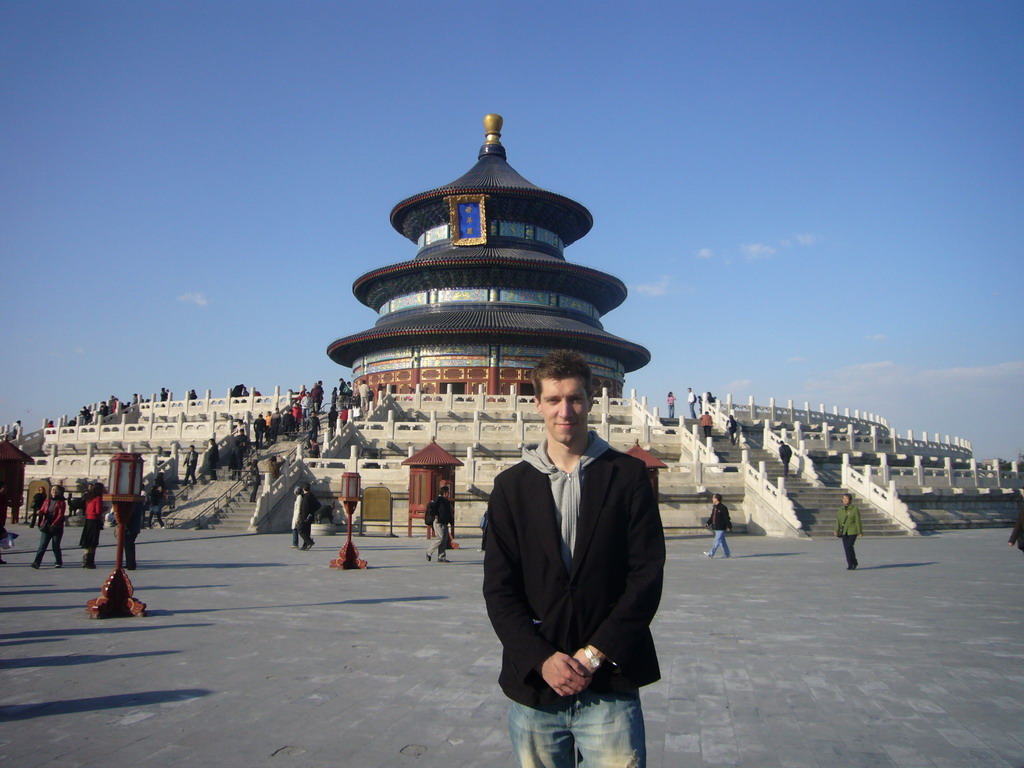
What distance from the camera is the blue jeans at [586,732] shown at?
2766 millimetres

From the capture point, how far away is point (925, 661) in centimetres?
668

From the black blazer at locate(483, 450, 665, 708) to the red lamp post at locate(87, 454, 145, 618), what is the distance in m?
7.02

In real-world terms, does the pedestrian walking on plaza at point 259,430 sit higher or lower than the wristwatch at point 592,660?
higher

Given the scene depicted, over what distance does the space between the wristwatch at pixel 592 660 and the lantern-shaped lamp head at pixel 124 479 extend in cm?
776

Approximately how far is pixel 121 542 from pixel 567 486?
753 cm

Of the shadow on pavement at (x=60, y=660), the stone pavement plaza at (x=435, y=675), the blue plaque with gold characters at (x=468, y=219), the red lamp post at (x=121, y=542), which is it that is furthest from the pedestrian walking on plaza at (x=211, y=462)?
the blue plaque with gold characters at (x=468, y=219)

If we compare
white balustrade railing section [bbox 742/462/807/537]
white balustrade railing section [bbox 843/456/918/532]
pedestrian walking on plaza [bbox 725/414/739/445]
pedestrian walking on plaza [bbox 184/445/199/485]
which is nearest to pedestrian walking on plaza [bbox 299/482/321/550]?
pedestrian walking on plaza [bbox 184/445/199/485]

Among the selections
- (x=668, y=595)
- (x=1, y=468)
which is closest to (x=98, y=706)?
(x=668, y=595)

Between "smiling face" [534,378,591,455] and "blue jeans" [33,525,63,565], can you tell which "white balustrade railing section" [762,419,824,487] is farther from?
"smiling face" [534,378,591,455]

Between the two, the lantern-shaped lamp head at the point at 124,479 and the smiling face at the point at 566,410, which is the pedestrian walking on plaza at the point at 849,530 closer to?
the lantern-shaped lamp head at the point at 124,479

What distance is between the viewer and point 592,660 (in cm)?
272

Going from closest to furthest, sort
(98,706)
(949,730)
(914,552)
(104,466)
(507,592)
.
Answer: (507,592) < (949,730) < (98,706) < (914,552) < (104,466)

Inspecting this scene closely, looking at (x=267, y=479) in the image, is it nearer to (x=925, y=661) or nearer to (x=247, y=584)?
(x=247, y=584)

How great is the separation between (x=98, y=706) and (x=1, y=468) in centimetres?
1445
